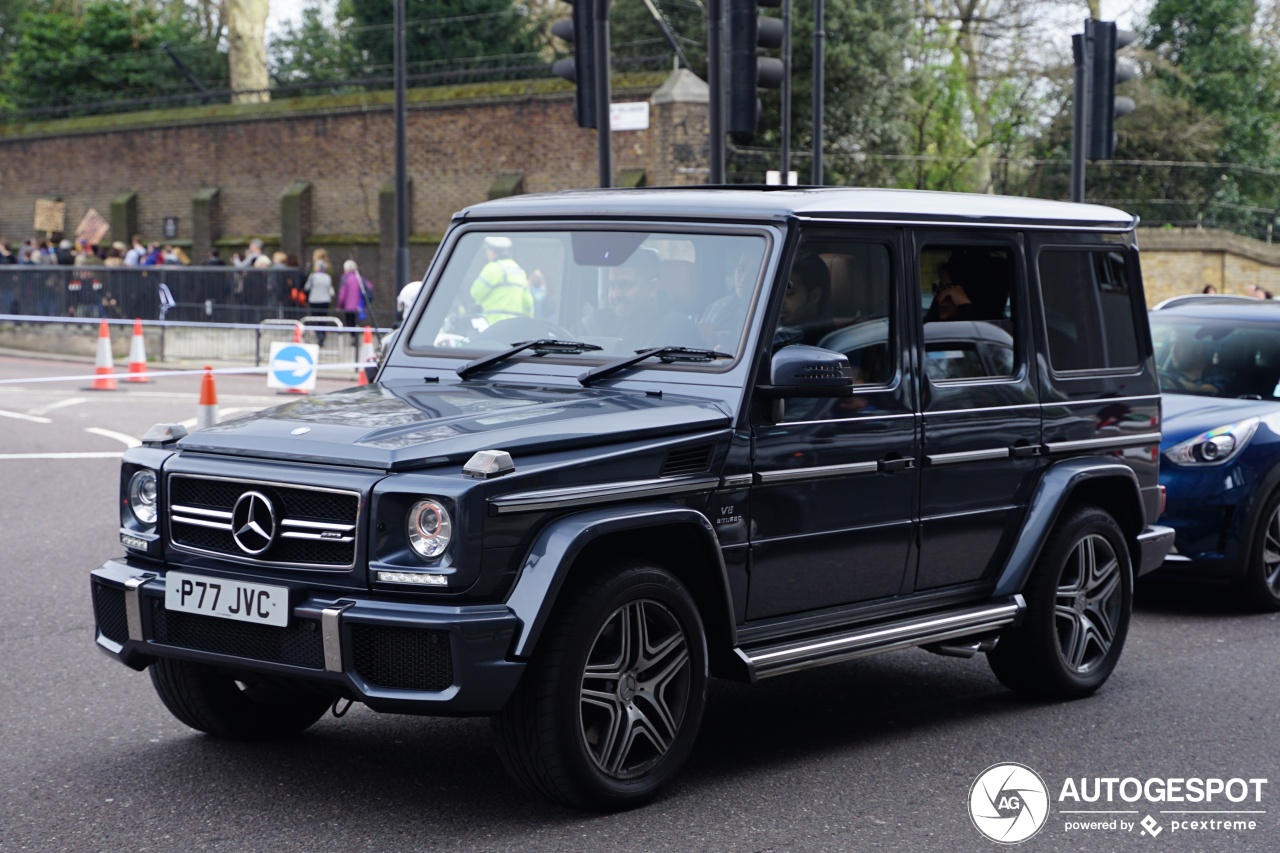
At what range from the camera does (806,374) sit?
5.51 m

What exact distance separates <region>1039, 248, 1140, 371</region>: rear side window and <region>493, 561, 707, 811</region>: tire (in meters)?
2.48

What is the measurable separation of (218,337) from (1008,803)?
83.9 ft

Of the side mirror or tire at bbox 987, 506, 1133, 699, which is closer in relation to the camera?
the side mirror

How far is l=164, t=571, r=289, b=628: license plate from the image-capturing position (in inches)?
193

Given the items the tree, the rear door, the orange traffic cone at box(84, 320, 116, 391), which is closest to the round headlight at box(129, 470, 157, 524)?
the rear door

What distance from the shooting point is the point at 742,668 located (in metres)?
5.46

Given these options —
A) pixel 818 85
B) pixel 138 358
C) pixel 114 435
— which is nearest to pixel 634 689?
pixel 114 435

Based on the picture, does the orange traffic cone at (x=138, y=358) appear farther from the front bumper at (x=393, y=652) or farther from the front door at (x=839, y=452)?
the front bumper at (x=393, y=652)

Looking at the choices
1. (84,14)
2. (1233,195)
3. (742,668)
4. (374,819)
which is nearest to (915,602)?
(742,668)

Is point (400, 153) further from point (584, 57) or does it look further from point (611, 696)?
point (611, 696)

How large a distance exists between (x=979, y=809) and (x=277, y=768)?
2.29 m

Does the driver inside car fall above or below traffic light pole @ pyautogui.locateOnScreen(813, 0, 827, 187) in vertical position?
below

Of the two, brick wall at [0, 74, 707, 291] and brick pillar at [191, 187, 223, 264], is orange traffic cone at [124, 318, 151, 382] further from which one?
brick pillar at [191, 187, 223, 264]

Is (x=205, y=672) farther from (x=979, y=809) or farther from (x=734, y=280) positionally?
(x=979, y=809)
